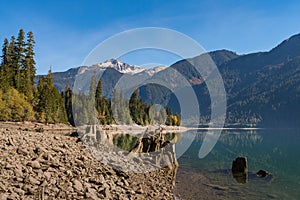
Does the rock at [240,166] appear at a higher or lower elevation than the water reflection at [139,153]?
lower

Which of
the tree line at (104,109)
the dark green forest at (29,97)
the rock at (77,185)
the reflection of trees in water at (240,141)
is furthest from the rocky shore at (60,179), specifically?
the tree line at (104,109)

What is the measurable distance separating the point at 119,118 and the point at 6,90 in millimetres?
61201

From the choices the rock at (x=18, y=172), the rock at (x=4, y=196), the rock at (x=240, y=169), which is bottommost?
the rock at (x=240, y=169)

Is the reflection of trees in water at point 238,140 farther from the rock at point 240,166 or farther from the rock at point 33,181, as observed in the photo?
the rock at point 33,181

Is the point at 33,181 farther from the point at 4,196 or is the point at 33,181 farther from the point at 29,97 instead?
the point at 29,97

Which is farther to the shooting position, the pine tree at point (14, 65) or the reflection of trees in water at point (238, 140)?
the reflection of trees in water at point (238, 140)

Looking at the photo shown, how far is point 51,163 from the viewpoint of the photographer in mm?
14844

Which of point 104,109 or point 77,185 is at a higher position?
point 104,109

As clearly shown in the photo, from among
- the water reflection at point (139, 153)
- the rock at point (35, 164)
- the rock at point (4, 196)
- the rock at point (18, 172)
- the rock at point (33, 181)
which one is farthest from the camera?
the water reflection at point (139, 153)

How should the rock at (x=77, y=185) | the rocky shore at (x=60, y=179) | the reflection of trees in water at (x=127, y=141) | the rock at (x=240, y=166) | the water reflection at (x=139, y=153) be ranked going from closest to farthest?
the rocky shore at (x=60, y=179) → the rock at (x=77, y=185) → the water reflection at (x=139, y=153) → the rock at (x=240, y=166) → the reflection of trees in water at (x=127, y=141)

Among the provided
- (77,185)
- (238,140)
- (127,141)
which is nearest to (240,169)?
(77,185)

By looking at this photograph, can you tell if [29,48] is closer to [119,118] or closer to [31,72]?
[31,72]

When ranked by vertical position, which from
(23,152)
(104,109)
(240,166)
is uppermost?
(104,109)

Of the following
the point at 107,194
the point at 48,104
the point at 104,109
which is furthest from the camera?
the point at 104,109
